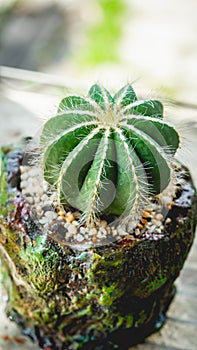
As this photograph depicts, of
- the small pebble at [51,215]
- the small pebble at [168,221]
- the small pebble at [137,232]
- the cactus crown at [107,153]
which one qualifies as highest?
the cactus crown at [107,153]

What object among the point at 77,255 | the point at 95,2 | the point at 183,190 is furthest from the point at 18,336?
the point at 95,2

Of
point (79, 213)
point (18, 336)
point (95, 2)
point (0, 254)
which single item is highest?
point (95, 2)

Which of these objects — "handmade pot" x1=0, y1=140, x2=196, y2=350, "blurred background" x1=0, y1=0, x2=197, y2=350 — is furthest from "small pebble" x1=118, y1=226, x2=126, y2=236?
"blurred background" x1=0, y1=0, x2=197, y2=350

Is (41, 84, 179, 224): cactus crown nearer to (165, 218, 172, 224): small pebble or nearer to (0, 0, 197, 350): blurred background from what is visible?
(165, 218, 172, 224): small pebble

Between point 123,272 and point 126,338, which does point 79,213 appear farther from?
point 126,338

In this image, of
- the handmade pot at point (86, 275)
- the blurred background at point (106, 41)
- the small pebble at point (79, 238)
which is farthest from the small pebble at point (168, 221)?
the blurred background at point (106, 41)

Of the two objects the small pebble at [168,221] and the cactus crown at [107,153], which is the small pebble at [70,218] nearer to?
the cactus crown at [107,153]

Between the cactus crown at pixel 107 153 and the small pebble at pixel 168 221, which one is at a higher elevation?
the cactus crown at pixel 107 153
